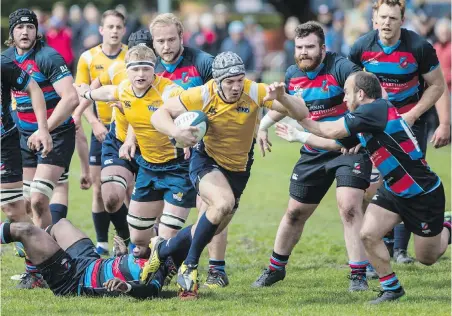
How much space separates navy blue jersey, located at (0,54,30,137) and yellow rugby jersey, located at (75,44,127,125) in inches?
82.6

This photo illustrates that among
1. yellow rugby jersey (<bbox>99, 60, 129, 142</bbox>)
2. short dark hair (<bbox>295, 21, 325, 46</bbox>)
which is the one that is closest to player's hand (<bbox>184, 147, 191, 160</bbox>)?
yellow rugby jersey (<bbox>99, 60, 129, 142</bbox>)

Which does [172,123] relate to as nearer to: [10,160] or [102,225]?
[10,160]

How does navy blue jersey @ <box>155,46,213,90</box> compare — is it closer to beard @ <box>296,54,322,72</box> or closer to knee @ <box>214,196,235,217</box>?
beard @ <box>296,54,322,72</box>

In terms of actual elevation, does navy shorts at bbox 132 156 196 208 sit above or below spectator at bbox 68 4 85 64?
above

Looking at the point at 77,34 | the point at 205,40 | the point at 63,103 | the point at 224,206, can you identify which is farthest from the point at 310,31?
the point at 77,34

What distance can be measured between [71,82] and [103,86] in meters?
0.31

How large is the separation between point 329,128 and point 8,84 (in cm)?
301

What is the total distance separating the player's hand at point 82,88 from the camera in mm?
10616

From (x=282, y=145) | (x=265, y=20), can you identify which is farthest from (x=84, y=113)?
(x=265, y=20)

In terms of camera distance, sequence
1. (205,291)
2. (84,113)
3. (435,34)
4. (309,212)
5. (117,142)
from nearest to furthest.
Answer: (205,291)
(309,212)
(117,142)
(84,113)
(435,34)

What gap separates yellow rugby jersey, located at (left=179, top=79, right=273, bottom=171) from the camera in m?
8.43

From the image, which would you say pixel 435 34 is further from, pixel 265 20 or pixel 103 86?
pixel 265 20

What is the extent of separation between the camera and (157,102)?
9.21m

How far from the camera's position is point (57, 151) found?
1007cm
